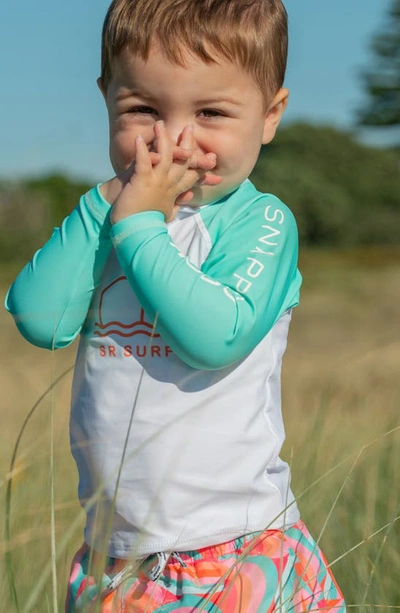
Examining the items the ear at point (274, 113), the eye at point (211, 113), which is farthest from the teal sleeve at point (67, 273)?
the ear at point (274, 113)

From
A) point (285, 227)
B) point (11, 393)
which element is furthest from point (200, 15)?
point (11, 393)

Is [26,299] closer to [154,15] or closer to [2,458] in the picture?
[154,15]

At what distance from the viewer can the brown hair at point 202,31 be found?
1538mm

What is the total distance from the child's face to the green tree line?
13.5 metres

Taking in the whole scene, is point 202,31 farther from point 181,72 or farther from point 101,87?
point 101,87

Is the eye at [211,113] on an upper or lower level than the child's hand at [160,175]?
upper

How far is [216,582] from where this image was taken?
4.98ft

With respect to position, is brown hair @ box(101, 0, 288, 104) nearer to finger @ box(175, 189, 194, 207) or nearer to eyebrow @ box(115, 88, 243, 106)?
eyebrow @ box(115, 88, 243, 106)

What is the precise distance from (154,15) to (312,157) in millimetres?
16190

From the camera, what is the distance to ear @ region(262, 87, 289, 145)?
1.73m

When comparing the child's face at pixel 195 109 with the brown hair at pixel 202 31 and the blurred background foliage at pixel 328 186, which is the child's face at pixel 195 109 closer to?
the brown hair at pixel 202 31

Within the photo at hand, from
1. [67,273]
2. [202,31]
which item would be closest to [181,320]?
[67,273]

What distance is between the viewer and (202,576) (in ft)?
5.02

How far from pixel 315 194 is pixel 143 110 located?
1459 centimetres
